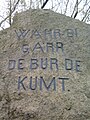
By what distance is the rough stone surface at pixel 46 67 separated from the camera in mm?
2473

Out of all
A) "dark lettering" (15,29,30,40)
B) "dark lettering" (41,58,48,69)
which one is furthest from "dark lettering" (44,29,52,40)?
"dark lettering" (41,58,48,69)

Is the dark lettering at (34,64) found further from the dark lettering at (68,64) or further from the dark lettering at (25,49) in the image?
the dark lettering at (68,64)

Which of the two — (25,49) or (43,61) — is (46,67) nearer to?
(43,61)

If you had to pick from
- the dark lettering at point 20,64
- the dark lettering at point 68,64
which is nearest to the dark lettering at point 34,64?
the dark lettering at point 20,64

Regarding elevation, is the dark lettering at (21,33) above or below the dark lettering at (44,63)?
above

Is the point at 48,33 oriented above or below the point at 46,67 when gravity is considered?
above

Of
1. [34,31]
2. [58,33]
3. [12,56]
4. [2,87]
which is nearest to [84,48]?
[58,33]

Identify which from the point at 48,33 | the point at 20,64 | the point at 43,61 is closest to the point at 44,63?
the point at 43,61

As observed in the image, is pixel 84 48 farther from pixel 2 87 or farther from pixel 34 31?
pixel 2 87

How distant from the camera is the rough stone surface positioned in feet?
8.11

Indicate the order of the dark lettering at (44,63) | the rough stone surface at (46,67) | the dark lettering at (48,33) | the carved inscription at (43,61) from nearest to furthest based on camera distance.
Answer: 1. the rough stone surface at (46,67)
2. the carved inscription at (43,61)
3. the dark lettering at (44,63)
4. the dark lettering at (48,33)

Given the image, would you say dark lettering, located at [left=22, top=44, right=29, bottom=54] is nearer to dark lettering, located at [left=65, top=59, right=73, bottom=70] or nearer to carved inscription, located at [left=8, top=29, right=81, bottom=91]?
carved inscription, located at [left=8, top=29, right=81, bottom=91]

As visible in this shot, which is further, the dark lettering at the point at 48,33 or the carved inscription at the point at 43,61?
the dark lettering at the point at 48,33

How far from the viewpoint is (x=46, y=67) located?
276cm
